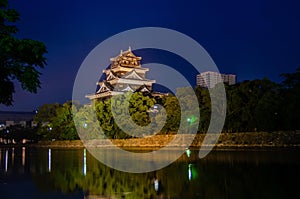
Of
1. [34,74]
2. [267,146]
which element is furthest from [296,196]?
[267,146]

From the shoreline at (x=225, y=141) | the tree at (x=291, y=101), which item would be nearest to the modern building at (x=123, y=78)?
the shoreline at (x=225, y=141)

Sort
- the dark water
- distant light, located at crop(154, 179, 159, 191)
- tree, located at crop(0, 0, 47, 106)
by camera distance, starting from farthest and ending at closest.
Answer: distant light, located at crop(154, 179, 159, 191)
the dark water
tree, located at crop(0, 0, 47, 106)

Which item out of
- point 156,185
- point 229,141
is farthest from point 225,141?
point 156,185

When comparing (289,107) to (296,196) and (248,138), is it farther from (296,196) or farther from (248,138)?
(296,196)

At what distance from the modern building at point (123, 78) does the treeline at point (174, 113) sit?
6986 millimetres

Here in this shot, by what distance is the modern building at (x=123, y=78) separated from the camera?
51312 mm

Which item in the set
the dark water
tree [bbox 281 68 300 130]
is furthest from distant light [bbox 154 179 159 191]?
tree [bbox 281 68 300 130]

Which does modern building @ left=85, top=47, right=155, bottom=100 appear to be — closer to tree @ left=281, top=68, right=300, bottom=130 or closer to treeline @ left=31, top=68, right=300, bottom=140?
treeline @ left=31, top=68, right=300, bottom=140

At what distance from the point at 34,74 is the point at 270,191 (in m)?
5.27

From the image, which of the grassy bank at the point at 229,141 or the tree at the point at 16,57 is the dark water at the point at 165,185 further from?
the grassy bank at the point at 229,141

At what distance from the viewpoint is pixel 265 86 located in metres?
25.8

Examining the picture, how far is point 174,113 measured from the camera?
3284 cm

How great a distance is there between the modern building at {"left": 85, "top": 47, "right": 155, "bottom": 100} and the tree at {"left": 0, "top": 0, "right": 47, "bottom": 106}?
42758mm

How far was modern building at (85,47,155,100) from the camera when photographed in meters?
51.3
